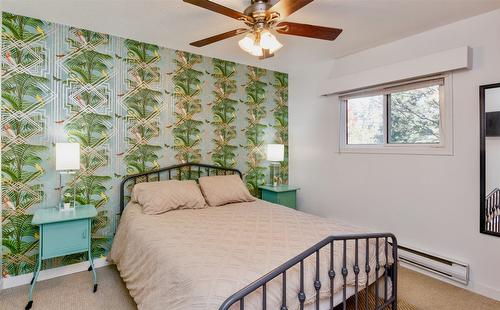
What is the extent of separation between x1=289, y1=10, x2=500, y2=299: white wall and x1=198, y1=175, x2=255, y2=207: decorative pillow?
1.35 m

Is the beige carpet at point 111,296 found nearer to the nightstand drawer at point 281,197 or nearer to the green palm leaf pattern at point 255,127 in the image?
the nightstand drawer at point 281,197

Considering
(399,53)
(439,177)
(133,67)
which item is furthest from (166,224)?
(399,53)

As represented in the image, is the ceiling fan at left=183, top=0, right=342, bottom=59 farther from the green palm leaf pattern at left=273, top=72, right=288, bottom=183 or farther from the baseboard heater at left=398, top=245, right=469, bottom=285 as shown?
the baseboard heater at left=398, top=245, right=469, bottom=285

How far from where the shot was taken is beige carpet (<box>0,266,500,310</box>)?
7.46 ft

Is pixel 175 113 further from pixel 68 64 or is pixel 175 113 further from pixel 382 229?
pixel 382 229

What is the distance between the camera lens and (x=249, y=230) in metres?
2.21

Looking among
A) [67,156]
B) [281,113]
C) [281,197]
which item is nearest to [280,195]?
[281,197]

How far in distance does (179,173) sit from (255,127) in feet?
4.46

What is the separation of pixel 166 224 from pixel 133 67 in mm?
1893

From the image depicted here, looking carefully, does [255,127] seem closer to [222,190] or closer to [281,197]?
[281,197]

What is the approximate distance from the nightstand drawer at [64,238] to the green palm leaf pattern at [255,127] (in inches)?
86.6

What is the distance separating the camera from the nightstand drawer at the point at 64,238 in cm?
233

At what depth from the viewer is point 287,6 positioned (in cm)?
182

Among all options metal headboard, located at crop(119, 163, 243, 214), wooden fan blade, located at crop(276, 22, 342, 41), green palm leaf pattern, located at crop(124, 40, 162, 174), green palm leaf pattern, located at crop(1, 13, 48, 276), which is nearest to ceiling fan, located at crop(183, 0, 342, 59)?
wooden fan blade, located at crop(276, 22, 342, 41)
